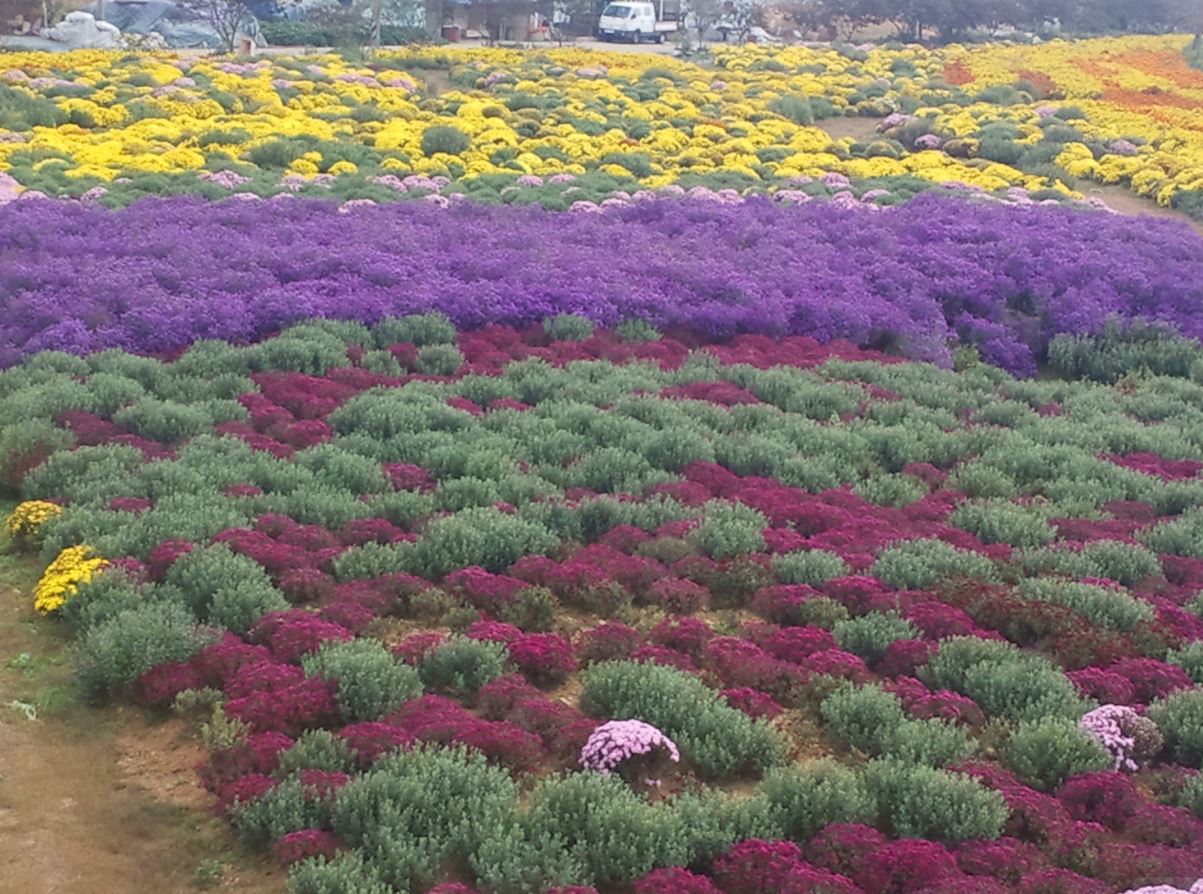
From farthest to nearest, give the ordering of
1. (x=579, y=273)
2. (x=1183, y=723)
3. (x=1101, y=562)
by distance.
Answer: (x=579, y=273)
(x=1101, y=562)
(x=1183, y=723)

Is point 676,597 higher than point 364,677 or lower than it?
lower

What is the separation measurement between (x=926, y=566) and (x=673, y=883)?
13.3 feet

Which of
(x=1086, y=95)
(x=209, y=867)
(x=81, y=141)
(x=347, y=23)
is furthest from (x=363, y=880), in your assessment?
(x=347, y=23)

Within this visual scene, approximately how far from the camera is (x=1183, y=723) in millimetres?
7156

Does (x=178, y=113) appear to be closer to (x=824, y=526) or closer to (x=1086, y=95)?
(x=824, y=526)

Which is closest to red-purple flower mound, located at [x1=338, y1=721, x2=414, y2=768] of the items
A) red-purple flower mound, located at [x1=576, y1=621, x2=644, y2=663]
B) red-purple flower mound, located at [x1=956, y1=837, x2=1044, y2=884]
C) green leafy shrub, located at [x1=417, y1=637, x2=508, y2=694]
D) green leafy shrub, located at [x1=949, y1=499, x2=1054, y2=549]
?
green leafy shrub, located at [x1=417, y1=637, x2=508, y2=694]

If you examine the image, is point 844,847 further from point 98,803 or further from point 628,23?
point 628,23

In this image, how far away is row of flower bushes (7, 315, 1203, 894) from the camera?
6129 mm

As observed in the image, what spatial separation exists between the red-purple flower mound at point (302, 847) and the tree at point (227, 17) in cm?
4096

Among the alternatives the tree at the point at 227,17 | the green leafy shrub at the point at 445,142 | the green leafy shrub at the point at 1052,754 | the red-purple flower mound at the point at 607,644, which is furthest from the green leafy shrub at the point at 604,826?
the tree at the point at 227,17

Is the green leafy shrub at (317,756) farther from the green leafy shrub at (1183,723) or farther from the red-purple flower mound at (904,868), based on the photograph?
the green leafy shrub at (1183,723)

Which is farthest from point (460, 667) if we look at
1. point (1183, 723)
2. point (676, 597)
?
point (1183, 723)

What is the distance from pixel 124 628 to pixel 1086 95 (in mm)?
39002

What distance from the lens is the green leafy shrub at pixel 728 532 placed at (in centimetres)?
930
